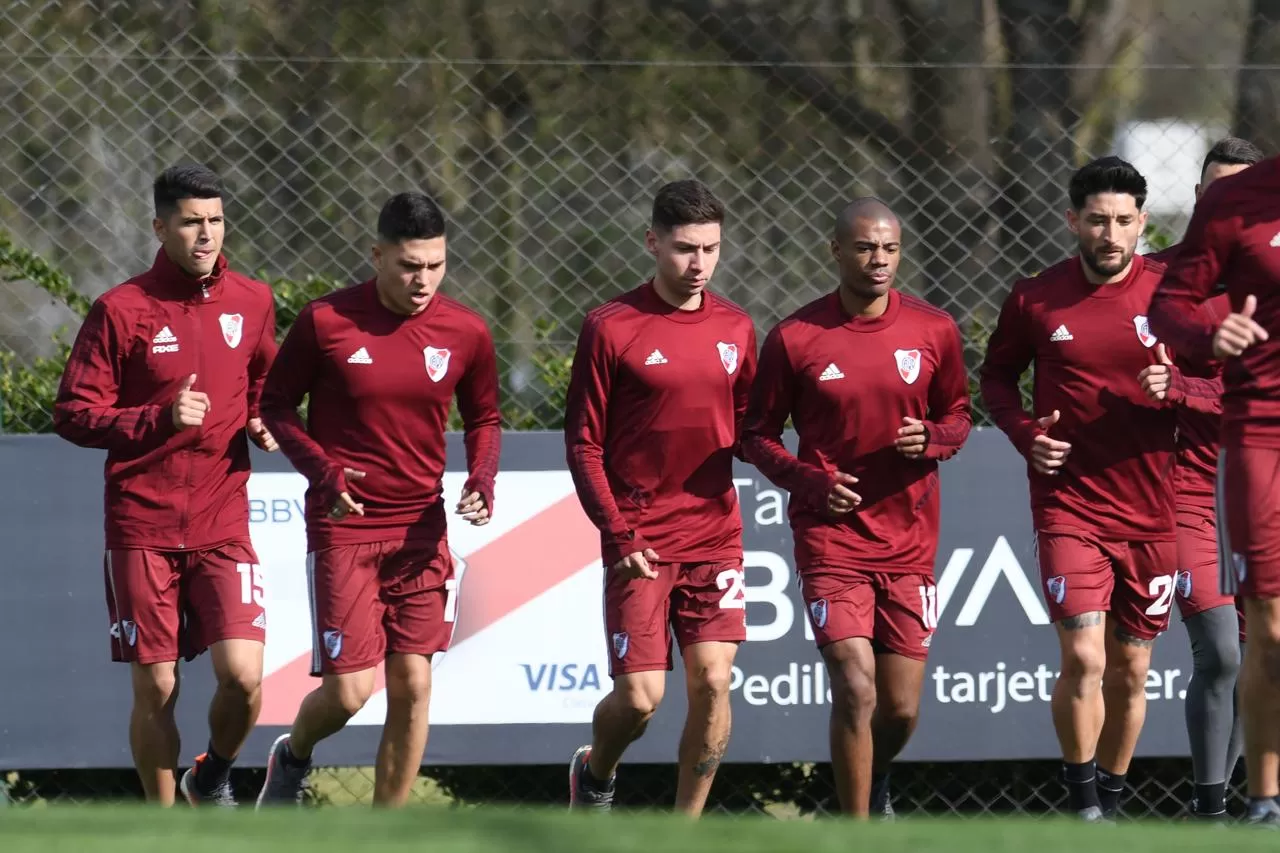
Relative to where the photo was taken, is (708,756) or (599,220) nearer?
(708,756)

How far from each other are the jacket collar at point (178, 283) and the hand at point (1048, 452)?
2.92m

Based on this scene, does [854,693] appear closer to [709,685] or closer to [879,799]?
[709,685]

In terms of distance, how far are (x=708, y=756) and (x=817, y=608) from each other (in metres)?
0.64

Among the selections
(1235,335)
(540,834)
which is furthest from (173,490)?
(1235,335)

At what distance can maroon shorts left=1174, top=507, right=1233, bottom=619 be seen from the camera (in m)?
6.30

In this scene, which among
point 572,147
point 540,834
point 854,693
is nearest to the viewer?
point 540,834

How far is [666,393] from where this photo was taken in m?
6.09

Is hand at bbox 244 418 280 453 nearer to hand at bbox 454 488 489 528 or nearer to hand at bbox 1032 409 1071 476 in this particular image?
hand at bbox 454 488 489 528

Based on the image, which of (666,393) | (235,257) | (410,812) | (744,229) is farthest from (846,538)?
(235,257)

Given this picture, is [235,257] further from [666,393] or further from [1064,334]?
[1064,334]

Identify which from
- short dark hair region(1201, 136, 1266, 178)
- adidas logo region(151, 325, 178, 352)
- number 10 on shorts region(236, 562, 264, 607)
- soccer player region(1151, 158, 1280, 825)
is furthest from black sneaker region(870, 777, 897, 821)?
adidas logo region(151, 325, 178, 352)

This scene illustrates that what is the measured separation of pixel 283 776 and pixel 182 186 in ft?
6.82

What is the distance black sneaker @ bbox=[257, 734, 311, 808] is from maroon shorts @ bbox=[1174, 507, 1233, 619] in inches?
124

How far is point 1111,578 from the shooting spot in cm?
619
